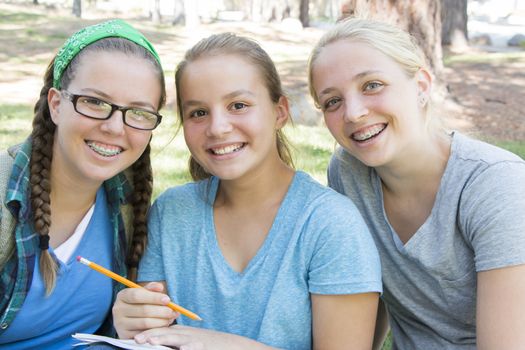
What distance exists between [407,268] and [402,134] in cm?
44

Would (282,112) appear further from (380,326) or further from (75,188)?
(380,326)

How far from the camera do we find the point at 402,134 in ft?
7.11

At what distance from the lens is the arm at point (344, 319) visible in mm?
2072

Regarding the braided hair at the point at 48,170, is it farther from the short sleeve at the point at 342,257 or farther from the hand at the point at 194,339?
the short sleeve at the point at 342,257

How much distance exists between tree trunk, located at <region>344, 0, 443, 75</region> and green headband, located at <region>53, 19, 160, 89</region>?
155 inches

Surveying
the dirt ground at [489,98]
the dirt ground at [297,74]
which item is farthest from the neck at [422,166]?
the dirt ground at [489,98]

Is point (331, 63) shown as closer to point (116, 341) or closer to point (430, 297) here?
point (430, 297)

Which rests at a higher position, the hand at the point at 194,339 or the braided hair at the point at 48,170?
the braided hair at the point at 48,170

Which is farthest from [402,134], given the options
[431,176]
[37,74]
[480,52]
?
[480,52]

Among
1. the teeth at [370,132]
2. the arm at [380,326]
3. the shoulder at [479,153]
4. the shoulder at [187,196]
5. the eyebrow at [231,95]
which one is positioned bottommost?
the arm at [380,326]

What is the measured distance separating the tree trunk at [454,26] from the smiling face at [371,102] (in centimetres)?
1285

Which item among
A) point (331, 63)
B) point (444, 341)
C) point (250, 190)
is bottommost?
point (444, 341)

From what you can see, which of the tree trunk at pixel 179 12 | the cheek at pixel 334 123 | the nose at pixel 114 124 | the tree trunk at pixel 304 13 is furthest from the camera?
the tree trunk at pixel 179 12

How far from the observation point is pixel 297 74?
9812 millimetres
